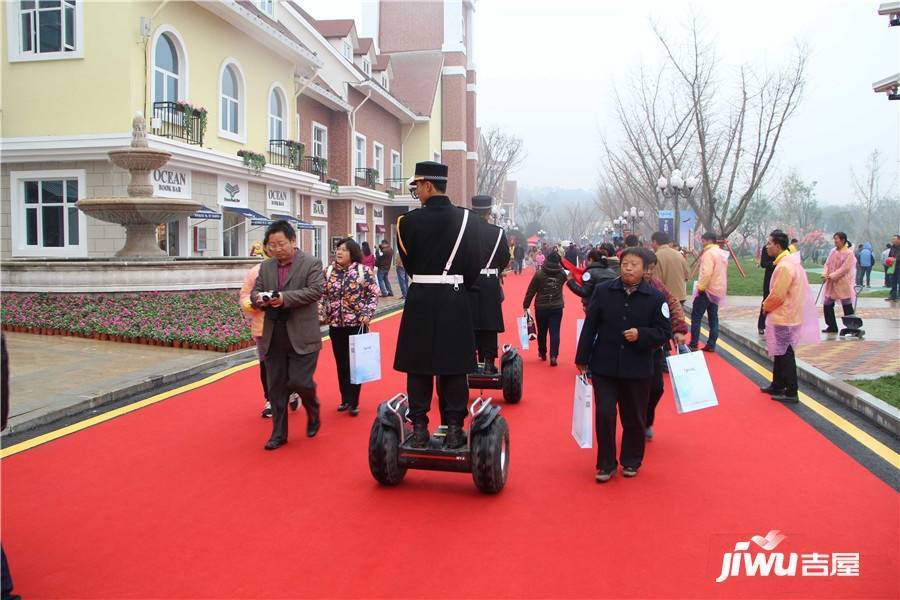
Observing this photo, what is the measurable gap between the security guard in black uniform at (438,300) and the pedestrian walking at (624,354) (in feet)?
3.13

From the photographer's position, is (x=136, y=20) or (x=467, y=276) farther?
(x=136, y=20)

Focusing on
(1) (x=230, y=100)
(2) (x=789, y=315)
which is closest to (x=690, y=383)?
(2) (x=789, y=315)

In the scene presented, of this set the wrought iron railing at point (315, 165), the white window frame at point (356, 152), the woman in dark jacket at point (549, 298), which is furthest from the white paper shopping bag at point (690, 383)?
the white window frame at point (356, 152)

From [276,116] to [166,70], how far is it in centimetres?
569

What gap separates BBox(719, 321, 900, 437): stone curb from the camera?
6301 millimetres

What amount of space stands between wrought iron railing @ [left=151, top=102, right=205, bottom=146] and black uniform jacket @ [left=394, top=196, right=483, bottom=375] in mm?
13754

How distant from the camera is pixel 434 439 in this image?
486 cm

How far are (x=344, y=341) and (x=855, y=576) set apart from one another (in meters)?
4.54

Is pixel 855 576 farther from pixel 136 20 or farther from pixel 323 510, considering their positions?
pixel 136 20

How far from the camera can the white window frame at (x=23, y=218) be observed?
16.7 m

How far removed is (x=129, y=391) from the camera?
300 inches

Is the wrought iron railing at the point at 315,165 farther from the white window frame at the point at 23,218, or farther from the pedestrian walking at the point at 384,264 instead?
the white window frame at the point at 23,218

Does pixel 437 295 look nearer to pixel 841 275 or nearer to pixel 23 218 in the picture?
pixel 841 275

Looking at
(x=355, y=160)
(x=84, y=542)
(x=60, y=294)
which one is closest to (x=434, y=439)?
(x=84, y=542)
